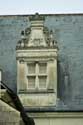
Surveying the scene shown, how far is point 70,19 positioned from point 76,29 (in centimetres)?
61

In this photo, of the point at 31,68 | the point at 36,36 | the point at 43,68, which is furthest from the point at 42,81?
the point at 36,36

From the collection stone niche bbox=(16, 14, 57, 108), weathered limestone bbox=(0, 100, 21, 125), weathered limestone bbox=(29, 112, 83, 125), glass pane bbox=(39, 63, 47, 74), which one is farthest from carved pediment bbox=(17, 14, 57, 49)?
weathered limestone bbox=(0, 100, 21, 125)

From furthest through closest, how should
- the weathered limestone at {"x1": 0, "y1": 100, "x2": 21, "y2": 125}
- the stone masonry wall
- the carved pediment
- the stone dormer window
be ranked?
the stone masonry wall → the carved pediment → the stone dormer window → the weathered limestone at {"x1": 0, "y1": 100, "x2": 21, "y2": 125}

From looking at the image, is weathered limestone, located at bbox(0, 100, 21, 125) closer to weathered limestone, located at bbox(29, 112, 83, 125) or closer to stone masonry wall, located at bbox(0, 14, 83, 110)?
weathered limestone, located at bbox(29, 112, 83, 125)

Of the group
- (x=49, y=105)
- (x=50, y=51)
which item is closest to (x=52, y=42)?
(x=50, y=51)

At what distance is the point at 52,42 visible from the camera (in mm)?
28016

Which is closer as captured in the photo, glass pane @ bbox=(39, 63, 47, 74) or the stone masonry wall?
glass pane @ bbox=(39, 63, 47, 74)

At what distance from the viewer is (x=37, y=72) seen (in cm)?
2783

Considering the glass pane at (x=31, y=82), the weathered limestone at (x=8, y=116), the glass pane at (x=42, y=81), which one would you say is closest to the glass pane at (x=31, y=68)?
the glass pane at (x=31, y=82)

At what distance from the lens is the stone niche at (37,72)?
27.7 meters

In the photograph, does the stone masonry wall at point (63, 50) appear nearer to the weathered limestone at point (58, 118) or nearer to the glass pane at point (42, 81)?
the weathered limestone at point (58, 118)

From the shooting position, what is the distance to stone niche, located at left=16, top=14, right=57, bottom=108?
2769 centimetres

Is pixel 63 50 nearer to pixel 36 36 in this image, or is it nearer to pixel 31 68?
pixel 36 36

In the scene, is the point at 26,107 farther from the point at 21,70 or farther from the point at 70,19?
the point at 70,19
